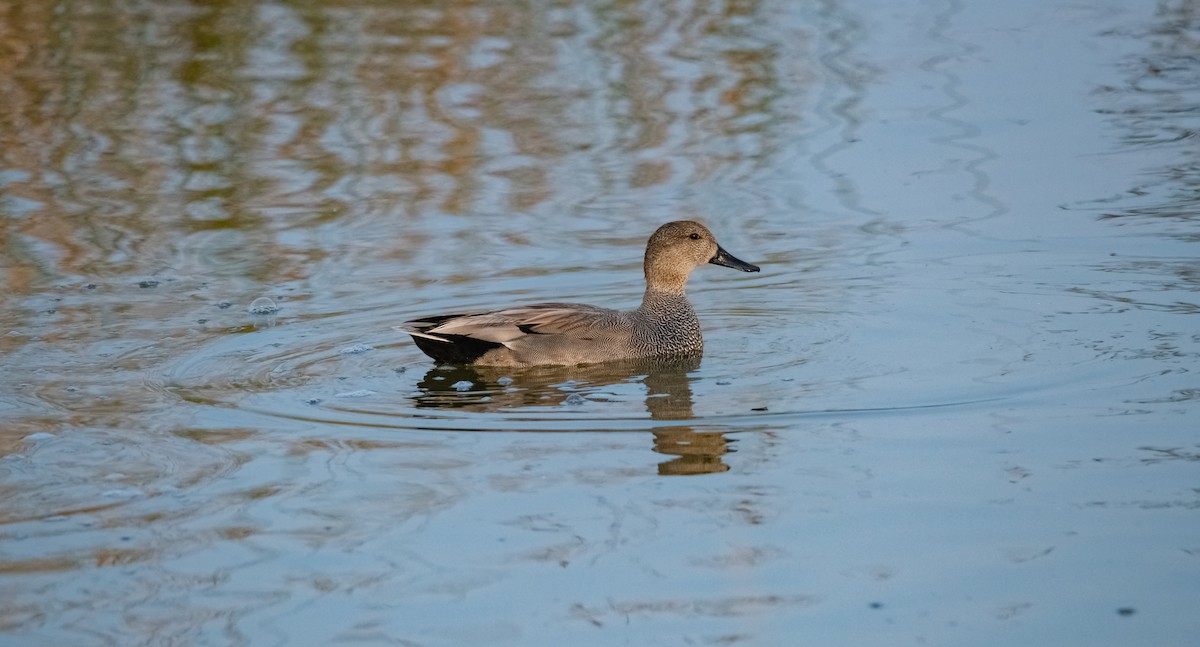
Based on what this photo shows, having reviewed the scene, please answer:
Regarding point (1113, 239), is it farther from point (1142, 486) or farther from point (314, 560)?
point (314, 560)

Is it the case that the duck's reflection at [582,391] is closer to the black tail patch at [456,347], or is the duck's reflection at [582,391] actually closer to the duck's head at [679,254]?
the black tail patch at [456,347]

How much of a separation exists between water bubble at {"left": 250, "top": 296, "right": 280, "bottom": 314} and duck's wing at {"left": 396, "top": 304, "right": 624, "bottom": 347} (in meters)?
1.33

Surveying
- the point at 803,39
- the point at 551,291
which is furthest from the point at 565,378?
the point at 803,39

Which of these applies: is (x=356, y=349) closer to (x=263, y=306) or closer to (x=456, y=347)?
(x=456, y=347)

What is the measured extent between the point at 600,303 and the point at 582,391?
71.5 inches

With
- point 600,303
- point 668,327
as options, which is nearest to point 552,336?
point 668,327

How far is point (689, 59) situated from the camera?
1484cm

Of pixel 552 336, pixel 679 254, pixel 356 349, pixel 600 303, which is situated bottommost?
pixel 600 303

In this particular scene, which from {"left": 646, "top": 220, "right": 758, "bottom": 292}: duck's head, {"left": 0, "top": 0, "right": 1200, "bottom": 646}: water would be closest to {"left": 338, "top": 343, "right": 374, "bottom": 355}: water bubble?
{"left": 0, "top": 0, "right": 1200, "bottom": 646}: water

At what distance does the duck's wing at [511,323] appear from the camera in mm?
8211

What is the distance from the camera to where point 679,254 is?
359 inches

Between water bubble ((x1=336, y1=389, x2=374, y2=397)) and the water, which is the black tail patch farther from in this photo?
water bubble ((x1=336, y1=389, x2=374, y2=397))

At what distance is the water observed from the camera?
527cm

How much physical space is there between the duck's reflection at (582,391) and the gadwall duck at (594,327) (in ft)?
0.23
